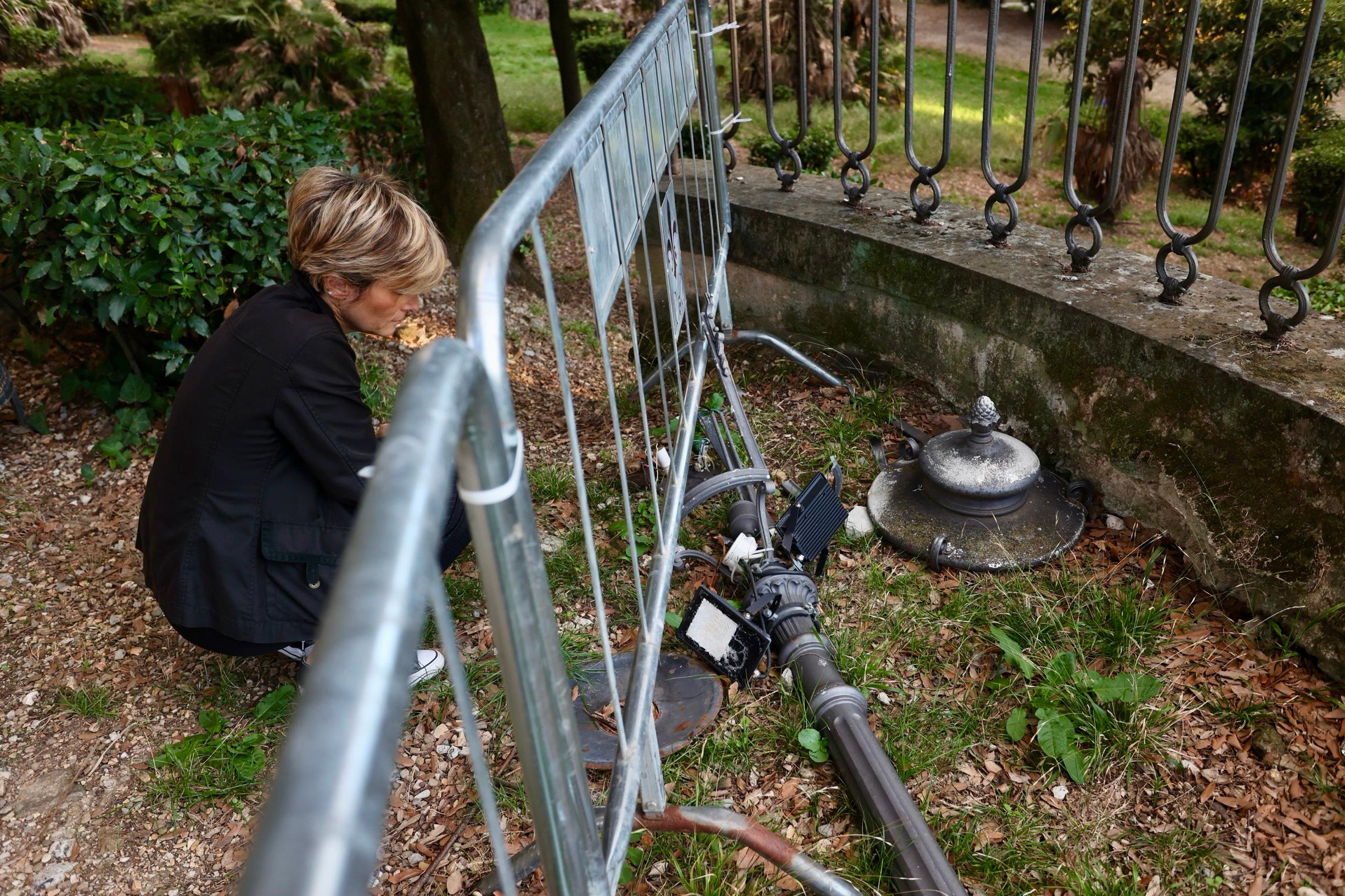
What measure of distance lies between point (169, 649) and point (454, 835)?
1.29 metres

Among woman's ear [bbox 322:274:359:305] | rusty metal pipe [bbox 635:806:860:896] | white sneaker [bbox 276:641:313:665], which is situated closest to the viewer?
rusty metal pipe [bbox 635:806:860:896]

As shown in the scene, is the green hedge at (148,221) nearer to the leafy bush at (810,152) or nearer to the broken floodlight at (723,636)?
the broken floodlight at (723,636)

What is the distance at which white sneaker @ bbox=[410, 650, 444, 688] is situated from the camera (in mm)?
2713

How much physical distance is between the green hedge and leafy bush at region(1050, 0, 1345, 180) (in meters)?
6.94

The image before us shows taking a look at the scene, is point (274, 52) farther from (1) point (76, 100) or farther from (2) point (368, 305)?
(2) point (368, 305)

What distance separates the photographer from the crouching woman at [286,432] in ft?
7.54

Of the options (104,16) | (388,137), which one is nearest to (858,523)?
(388,137)

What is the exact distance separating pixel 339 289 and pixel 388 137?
3.76 meters

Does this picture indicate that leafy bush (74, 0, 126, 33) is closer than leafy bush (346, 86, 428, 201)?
No

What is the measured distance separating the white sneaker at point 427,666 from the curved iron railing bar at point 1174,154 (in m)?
2.47

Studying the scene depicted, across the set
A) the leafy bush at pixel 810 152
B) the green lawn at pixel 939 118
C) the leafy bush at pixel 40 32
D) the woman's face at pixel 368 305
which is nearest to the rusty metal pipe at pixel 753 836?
the woman's face at pixel 368 305

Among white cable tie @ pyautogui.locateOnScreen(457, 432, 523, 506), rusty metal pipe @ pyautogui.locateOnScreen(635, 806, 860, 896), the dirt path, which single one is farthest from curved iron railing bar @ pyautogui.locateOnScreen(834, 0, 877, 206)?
the dirt path

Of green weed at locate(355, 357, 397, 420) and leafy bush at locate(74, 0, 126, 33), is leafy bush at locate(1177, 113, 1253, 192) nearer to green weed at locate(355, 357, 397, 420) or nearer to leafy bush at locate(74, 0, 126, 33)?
green weed at locate(355, 357, 397, 420)

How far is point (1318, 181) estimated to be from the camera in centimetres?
783
